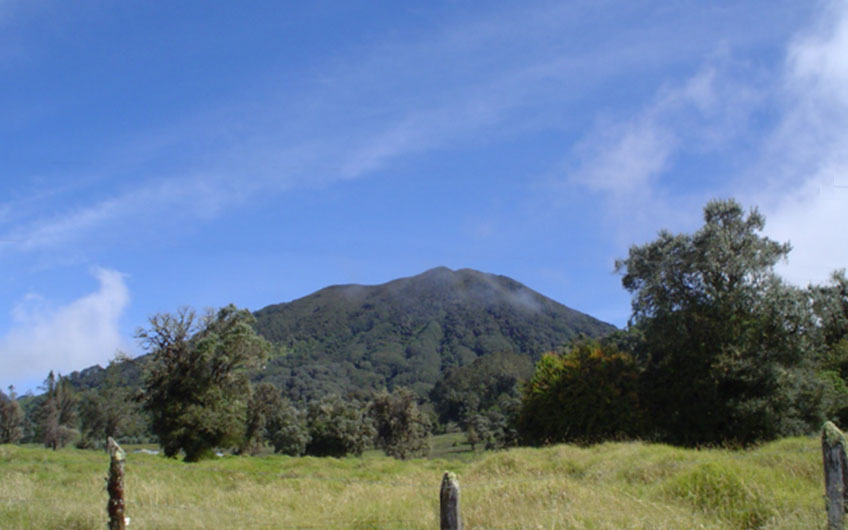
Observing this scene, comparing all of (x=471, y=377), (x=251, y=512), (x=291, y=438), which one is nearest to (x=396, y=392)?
(x=291, y=438)

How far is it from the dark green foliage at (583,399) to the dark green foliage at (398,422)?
36.2 meters

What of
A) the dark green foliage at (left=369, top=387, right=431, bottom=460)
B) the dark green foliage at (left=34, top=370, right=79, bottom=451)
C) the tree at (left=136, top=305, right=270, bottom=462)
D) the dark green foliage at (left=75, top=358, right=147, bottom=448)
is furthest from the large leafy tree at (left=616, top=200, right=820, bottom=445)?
the dark green foliage at (left=75, top=358, right=147, bottom=448)

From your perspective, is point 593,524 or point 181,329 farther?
point 181,329

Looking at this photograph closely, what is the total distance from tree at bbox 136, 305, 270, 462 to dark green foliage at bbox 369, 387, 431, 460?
3220 cm

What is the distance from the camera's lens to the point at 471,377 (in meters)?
134

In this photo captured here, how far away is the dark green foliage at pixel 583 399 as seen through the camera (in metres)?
25.8

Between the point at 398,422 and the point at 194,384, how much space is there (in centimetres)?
3471

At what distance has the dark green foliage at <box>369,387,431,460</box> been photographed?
62.8 metres

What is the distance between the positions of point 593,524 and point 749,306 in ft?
75.9

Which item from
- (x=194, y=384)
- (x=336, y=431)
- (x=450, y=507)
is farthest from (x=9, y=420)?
(x=450, y=507)

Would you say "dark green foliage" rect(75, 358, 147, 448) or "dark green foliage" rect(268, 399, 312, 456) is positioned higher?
"dark green foliage" rect(75, 358, 147, 448)

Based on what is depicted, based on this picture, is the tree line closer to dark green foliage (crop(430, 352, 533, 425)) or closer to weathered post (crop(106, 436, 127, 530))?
weathered post (crop(106, 436, 127, 530))

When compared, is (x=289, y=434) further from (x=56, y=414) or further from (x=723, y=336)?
(x=723, y=336)

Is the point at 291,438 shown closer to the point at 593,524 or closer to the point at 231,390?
the point at 231,390
